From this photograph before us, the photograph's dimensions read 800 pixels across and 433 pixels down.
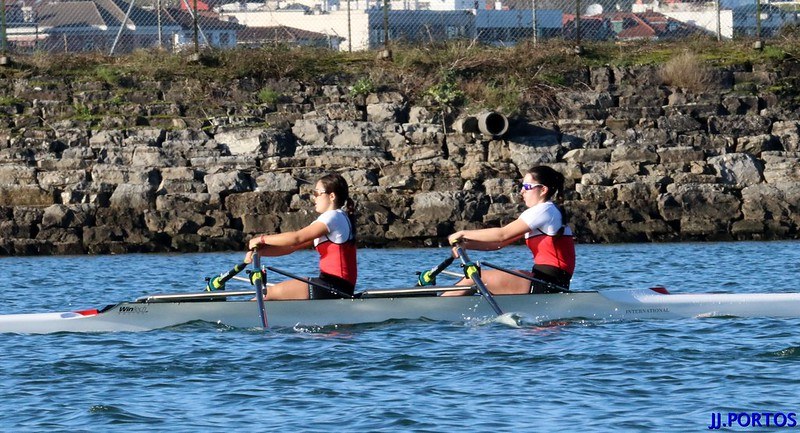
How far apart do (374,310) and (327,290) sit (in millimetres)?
398

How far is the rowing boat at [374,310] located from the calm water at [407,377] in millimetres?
103

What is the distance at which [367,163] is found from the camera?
19438 mm

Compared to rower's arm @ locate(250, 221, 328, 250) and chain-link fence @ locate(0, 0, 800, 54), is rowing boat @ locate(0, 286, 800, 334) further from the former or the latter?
chain-link fence @ locate(0, 0, 800, 54)

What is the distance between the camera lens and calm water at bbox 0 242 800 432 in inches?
300

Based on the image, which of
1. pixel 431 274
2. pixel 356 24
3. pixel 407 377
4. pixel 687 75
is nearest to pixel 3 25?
pixel 687 75

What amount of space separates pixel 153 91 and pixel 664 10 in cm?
3309

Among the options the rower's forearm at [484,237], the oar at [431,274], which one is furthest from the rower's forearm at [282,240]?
the rower's forearm at [484,237]

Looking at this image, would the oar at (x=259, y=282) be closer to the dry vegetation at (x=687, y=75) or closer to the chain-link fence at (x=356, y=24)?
the dry vegetation at (x=687, y=75)

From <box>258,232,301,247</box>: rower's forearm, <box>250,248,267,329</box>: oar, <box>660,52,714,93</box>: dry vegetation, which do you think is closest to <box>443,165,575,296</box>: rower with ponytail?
<box>258,232,301,247</box>: rower's forearm

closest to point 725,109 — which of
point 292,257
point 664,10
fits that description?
point 292,257

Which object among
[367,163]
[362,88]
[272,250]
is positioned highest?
[362,88]

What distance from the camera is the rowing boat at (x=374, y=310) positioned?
34.8 feet

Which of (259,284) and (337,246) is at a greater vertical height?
(337,246)

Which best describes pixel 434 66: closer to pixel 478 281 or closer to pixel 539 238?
pixel 539 238
